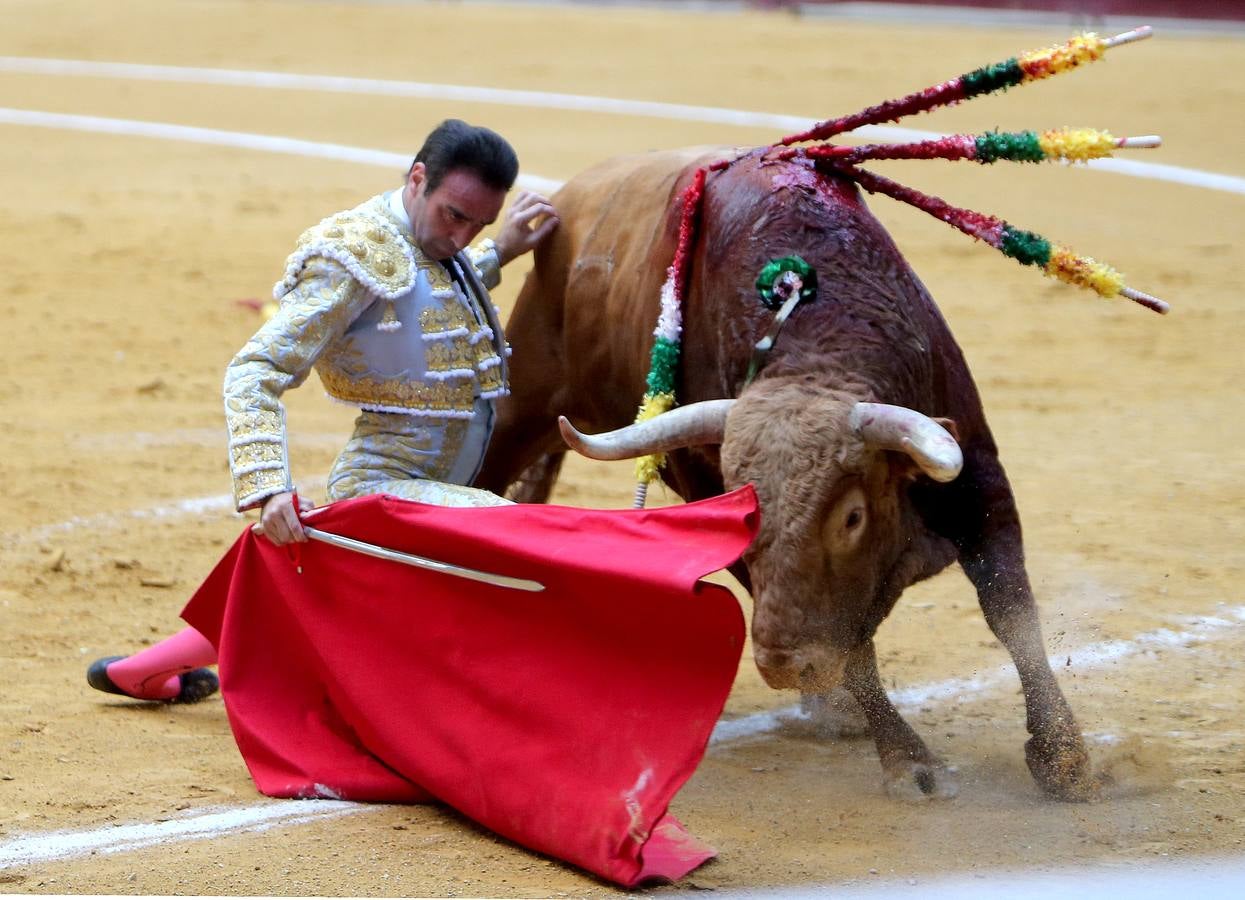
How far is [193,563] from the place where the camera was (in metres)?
5.21

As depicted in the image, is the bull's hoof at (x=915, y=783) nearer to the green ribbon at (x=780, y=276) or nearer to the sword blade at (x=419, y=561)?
the sword blade at (x=419, y=561)

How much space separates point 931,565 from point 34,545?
3001 millimetres

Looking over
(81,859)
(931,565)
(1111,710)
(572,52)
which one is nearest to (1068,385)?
(1111,710)

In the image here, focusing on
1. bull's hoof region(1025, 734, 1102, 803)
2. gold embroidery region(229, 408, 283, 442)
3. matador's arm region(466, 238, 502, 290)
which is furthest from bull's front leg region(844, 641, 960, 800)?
matador's arm region(466, 238, 502, 290)

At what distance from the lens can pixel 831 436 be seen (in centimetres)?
321

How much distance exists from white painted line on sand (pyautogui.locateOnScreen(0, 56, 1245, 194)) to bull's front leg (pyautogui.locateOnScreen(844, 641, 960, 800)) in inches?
280

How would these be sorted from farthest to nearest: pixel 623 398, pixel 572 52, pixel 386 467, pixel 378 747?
pixel 572 52 < pixel 623 398 < pixel 386 467 < pixel 378 747

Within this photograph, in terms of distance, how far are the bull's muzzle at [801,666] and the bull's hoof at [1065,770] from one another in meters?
0.57

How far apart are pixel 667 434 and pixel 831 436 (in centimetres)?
35

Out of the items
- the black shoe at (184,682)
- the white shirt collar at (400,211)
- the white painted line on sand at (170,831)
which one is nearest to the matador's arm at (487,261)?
the white shirt collar at (400,211)

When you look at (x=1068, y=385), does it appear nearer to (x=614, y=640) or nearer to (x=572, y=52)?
(x=614, y=640)

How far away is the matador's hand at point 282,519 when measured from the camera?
134 inches

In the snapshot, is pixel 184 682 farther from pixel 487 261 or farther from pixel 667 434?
pixel 667 434

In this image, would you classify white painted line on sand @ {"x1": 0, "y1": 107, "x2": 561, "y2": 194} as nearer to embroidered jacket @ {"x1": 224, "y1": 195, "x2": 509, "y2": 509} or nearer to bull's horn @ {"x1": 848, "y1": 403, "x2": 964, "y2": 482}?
embroidered jacket @ {"x1": 224, "y1": 195, "x2": 509, "y2": 509}
